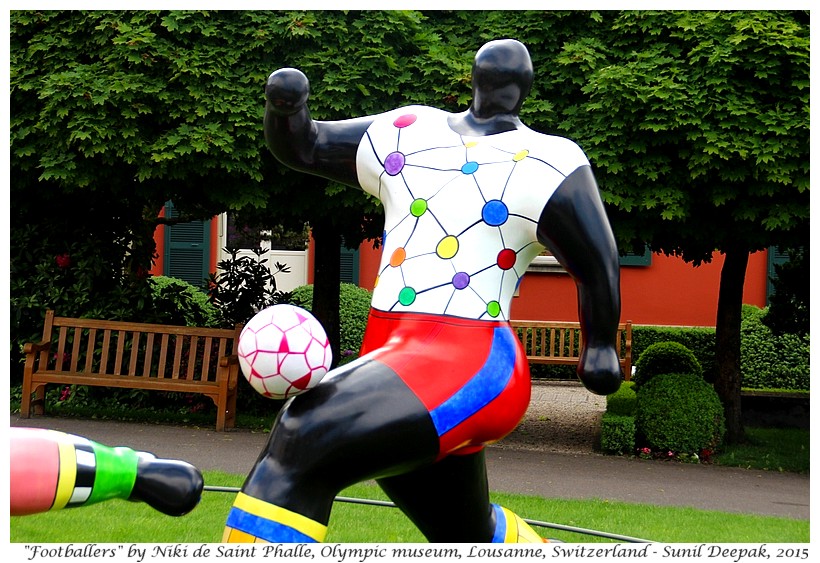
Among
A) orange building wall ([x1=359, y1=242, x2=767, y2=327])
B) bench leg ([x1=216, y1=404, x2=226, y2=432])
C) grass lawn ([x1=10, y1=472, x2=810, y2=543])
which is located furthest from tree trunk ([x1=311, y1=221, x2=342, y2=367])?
orange building wall ([x1=359, y1=242, x2=767, y2=327])

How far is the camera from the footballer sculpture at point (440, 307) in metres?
2.38

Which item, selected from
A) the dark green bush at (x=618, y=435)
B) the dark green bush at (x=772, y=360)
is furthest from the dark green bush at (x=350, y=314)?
the dark green bush at (x=772, y=360)

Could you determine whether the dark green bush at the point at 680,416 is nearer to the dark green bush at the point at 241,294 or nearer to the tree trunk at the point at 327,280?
the tree trunk at the point at 327,280

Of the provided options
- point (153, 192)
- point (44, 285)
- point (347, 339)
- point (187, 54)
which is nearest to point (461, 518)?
point (187, 54)

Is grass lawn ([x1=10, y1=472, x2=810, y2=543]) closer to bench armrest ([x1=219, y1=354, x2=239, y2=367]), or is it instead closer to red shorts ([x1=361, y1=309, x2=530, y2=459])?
bench armrest ([x1=219, y1=354, x2=239, y2=367])

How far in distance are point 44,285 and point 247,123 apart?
354 centimetres

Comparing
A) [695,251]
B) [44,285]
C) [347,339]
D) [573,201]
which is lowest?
[347,339]

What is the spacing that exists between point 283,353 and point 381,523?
2.90 m

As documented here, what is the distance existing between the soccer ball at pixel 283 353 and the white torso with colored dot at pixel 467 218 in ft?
1.30

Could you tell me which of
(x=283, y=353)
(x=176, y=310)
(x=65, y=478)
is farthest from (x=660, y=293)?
(x=65, y=478)

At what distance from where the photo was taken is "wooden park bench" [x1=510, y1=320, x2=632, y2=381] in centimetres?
1093

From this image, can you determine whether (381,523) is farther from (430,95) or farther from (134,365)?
(134,365)
